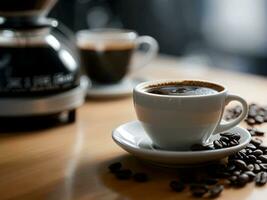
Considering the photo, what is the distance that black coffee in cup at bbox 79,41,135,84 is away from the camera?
1.06m

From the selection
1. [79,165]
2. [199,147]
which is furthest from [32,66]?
[199,147]

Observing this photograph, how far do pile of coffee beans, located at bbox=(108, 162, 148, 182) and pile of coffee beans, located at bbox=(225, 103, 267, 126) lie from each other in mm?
284

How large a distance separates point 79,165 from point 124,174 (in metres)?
0.08

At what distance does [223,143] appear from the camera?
675mm

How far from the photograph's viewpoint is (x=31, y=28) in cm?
85

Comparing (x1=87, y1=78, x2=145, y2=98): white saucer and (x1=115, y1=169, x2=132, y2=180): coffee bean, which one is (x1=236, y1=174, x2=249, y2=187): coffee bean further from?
(x1=87, y1=78, x2=145, y2=98): white saucer

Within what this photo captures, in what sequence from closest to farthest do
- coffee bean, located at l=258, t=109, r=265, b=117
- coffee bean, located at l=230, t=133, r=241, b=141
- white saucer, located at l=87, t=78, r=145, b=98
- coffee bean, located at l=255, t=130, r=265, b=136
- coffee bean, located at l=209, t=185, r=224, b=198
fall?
coffee bean, located at l=209, t=185, r=224, b=198 → coffee bean, located at l=230, t=133, r=241, b=141 → coffee bean, located at l=255, t=130, r=265, b=136 → coffee bean, located at l=258, t=109, r=265, b=117 → white saucer, located at l=87, t=78, r=145, b=98

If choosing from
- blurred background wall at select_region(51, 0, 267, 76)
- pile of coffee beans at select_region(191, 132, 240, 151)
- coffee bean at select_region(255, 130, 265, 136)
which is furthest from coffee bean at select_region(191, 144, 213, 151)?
blurred background wall at select_region(51, 0, 267, 76)

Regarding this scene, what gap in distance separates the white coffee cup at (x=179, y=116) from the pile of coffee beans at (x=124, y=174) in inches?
2.2

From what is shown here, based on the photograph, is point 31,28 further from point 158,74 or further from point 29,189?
point 158,74

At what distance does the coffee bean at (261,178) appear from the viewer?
62 cm

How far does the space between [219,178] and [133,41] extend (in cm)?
52

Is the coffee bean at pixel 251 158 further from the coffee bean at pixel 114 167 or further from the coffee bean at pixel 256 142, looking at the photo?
the coffee bean at pixel 114 167

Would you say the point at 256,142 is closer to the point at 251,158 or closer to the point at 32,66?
the point at 251,158
